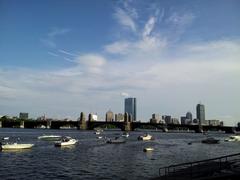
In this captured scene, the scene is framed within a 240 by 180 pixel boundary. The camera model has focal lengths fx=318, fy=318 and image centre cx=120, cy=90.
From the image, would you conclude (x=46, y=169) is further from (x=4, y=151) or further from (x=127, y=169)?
(x=4, y=151)

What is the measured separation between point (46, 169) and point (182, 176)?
118 ft

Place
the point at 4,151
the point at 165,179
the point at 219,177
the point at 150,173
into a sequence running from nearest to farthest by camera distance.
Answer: the point at 219,177
the point at 165,179
the point at 150,173
the point at 4,151

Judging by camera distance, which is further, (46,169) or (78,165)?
(78,165)

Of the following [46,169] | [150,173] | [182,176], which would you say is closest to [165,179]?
[182,176]

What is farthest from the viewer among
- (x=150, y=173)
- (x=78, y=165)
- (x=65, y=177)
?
(x=78, y=165)

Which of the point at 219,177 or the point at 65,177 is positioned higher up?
the point at 219,177

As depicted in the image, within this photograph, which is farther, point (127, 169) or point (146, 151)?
point (146, 151)

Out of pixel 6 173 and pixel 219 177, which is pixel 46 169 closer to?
pixel 6 173

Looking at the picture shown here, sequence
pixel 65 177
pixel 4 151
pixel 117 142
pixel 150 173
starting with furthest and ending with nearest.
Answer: pixel 117 142
pixel 4 151
pixel 150 173
pixel 65 177

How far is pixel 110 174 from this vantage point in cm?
5831

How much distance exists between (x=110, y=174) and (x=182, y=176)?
23137 mm

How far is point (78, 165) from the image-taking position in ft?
232

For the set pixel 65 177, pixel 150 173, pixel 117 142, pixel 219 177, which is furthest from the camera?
pixel 117 142

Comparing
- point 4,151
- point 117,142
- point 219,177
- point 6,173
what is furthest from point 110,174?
point 117,142
